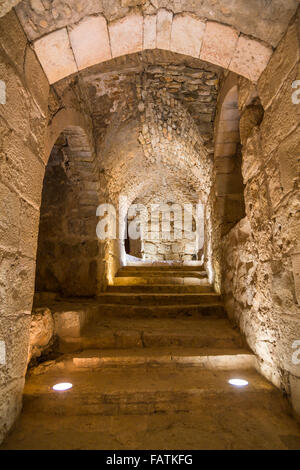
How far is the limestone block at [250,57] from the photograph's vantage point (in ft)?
5.25

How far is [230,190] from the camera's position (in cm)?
392

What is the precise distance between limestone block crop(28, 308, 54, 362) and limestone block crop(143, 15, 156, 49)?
7.66 ft

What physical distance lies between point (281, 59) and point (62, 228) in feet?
12.7

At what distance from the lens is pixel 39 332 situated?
2.33 m

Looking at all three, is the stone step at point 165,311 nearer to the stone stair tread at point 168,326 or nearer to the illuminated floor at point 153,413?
the stone stair tread at point 168,326

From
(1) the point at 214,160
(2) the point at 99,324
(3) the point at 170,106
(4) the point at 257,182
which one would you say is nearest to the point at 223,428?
(4) the point at 257,182

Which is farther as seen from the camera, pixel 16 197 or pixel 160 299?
pixel 160 299

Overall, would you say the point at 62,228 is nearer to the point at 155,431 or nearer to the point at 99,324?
the point at 99,324

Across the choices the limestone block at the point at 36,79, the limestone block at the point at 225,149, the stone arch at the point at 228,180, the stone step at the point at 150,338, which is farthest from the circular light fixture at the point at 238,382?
the limestone block at the point at 225,149

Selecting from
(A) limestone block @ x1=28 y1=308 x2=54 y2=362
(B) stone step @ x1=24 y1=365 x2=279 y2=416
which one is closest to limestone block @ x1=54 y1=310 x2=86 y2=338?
(A) limestone block @ x1=28 y1=308 x2=54 y2=362

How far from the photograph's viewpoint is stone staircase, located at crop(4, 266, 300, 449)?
142 centimetres

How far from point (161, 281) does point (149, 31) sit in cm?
400

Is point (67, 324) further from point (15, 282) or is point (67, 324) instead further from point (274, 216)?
point (274, 216)

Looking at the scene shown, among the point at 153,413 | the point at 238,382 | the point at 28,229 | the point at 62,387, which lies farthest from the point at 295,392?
the point at 28,229
